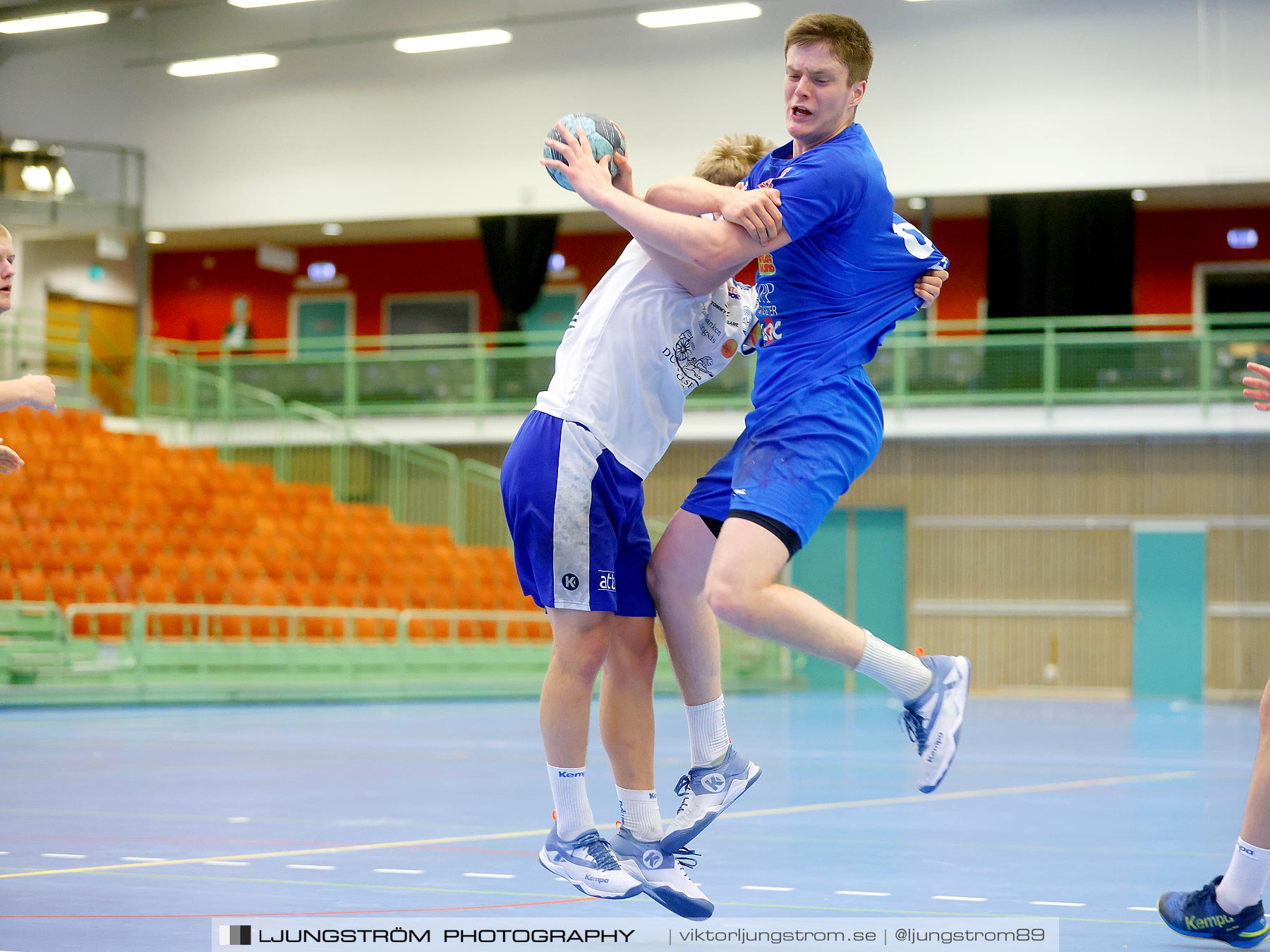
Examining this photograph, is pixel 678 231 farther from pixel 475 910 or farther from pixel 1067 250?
pixel 1067 250

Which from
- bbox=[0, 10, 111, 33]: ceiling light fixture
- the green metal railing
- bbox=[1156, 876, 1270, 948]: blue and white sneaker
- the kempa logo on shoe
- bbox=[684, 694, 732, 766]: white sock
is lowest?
bbox=[1156, 876, 1270, 948]: blue and white sneaker

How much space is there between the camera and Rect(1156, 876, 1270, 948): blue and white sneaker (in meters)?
3.90

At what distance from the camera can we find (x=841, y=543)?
2284 cm

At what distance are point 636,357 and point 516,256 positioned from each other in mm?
21011

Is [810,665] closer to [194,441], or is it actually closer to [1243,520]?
[1243,520]

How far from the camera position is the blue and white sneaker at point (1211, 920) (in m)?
3.90

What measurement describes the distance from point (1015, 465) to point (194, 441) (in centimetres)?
1151

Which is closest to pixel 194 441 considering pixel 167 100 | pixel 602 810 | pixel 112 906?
pixel 167 100

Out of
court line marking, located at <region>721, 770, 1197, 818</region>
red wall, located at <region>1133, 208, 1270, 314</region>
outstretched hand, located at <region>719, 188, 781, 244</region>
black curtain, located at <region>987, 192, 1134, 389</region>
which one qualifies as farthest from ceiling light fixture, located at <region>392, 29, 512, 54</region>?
outstretched hand, located at <region>719, 188, 781, 244</region>

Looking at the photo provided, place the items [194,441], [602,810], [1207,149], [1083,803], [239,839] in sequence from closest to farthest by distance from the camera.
A: 1. [239,839]
2. [602,810]
3. [1083,803]
4. [1207,149]
5. [194,441]

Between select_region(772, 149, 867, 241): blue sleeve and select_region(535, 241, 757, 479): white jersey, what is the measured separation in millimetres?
418

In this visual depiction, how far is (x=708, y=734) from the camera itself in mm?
3971

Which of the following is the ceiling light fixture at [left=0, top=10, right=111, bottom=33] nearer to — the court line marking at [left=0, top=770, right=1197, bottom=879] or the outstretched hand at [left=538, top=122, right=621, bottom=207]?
the court line marking at [left=0, top=770, right=1197, bottom=879]

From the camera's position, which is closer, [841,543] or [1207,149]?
[1207,149]
